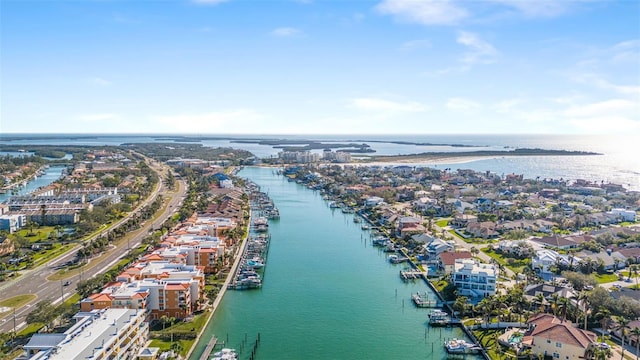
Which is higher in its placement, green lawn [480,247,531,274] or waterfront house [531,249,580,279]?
waterfront house [531,249,580,279]

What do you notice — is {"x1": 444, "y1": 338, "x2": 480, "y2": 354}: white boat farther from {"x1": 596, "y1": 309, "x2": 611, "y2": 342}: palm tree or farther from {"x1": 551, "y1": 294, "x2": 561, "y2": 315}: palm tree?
{"x1": 596, "y1": 309, "x2": 611, "y2": 342}: palm tree

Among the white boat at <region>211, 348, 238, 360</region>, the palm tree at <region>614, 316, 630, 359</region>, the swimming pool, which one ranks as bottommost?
the white boat at <region>211, 348, 238, 360</region>

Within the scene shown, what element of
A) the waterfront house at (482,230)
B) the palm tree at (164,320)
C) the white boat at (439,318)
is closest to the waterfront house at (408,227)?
the waterfront house at (482,230)

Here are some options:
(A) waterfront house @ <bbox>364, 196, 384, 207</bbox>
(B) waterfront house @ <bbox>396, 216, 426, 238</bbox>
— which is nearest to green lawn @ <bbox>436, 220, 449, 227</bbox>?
(B) waterfront house @ <bbox>396, 216, 426, 238</bbox>

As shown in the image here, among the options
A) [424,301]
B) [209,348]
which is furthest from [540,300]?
[209,348]

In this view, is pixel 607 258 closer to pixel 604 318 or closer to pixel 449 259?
pixel 449 259

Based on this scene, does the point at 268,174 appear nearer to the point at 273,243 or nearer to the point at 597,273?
the point at 273,243
